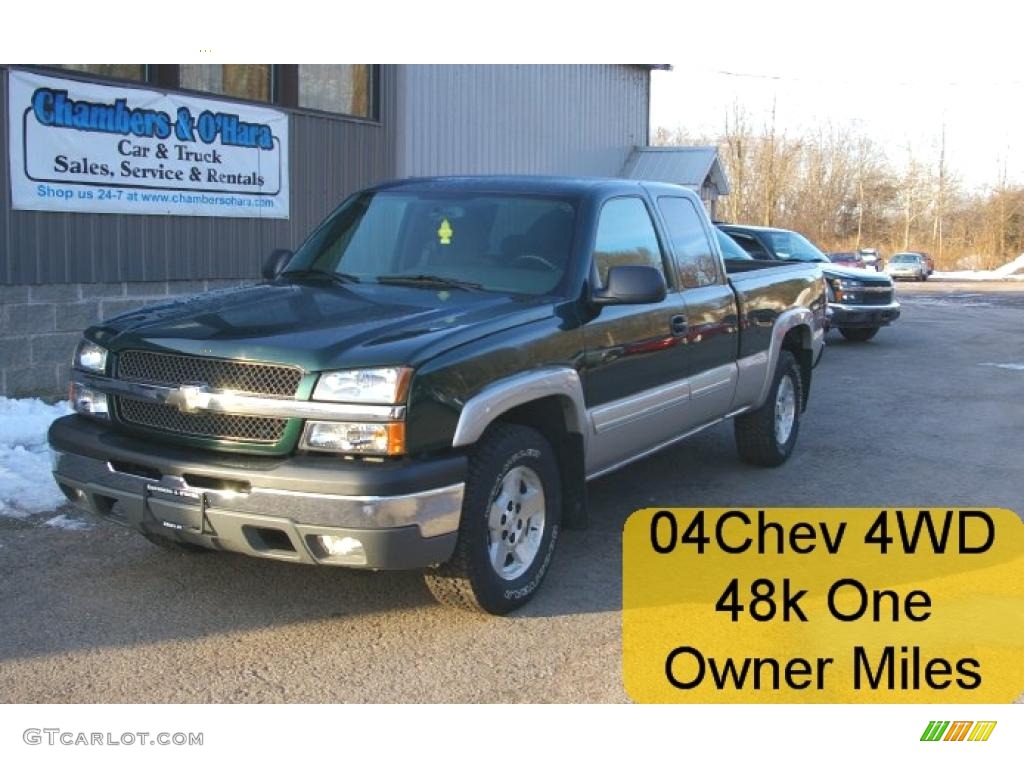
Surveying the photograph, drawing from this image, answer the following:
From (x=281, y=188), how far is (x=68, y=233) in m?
2.76

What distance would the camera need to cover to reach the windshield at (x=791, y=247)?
15586 mm

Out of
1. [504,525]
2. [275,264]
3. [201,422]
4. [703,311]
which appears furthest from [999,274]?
[201,422]

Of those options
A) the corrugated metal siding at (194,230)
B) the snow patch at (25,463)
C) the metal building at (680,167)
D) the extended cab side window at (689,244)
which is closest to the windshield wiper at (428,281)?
the extended cab side window at (689,244)

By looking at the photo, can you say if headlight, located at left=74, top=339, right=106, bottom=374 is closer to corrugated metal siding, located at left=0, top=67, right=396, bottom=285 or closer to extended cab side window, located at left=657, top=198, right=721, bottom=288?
extended cab side window, located at left=657, top=198, right=721, bottom=288

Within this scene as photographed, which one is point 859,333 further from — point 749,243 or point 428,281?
point 428,281

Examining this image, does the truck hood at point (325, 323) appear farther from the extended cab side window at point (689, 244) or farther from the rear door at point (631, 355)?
the extended cab side window at point (689, 244)

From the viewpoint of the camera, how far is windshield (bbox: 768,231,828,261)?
51.1 ft

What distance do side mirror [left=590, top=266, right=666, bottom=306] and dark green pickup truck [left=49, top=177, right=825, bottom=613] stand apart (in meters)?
0.01

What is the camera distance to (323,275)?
550 centimetres

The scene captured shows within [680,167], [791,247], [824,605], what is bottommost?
[824,605]

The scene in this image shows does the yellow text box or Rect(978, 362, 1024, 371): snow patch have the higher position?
Rect(978, 362, 1024, 371): snow patch

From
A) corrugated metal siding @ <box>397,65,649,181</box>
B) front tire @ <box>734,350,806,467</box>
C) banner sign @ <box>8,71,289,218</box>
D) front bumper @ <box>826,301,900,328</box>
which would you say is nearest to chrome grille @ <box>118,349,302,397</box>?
front tire @ <box>734,350,806,467</box>

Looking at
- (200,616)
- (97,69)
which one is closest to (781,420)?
(200,616)

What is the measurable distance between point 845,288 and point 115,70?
11311mm
